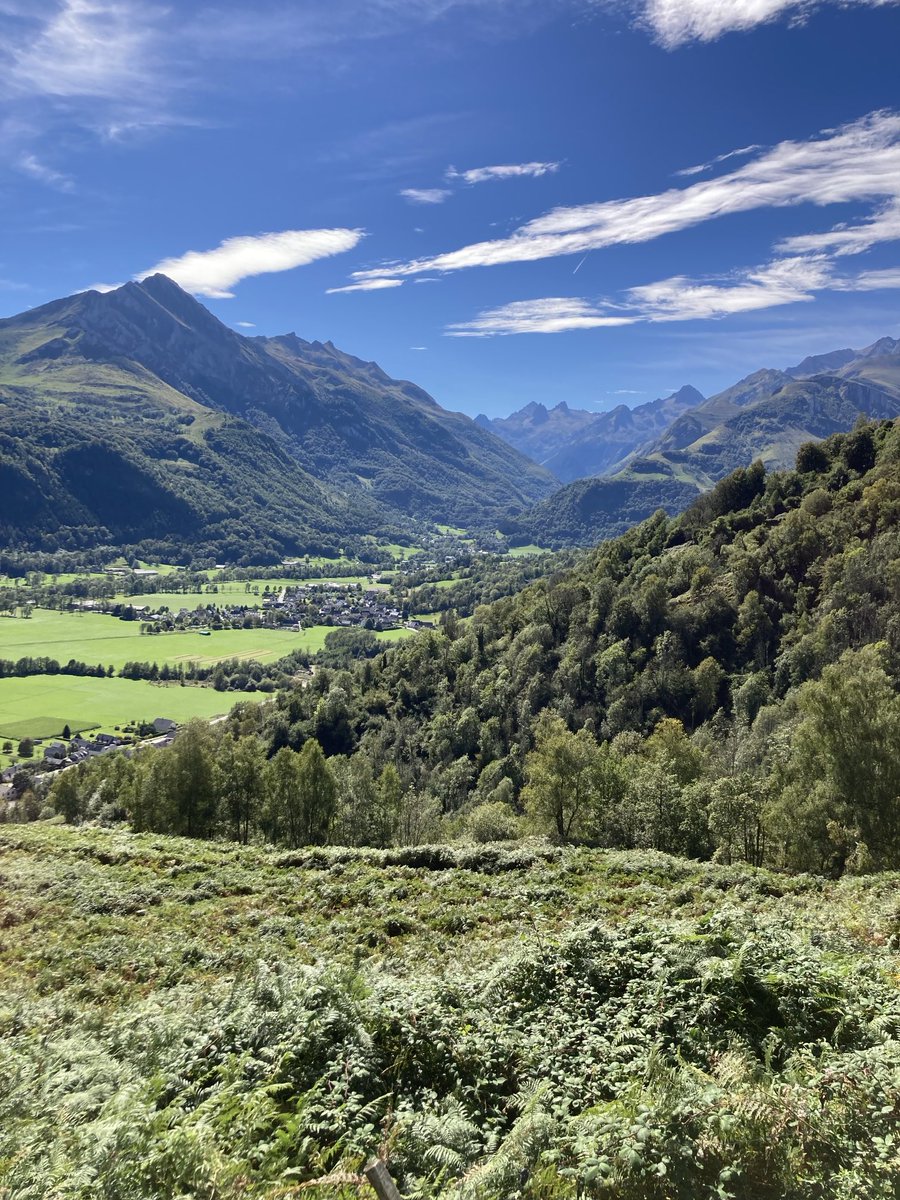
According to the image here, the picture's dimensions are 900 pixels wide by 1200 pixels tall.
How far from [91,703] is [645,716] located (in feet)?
419

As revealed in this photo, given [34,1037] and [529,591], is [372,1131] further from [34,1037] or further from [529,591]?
[529,591]

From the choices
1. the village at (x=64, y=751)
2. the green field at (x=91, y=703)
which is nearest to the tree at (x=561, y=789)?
the village at (x=64, y=751)

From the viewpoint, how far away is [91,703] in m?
146

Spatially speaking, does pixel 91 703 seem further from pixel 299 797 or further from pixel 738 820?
pixel 738 820

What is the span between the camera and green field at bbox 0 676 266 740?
427ft

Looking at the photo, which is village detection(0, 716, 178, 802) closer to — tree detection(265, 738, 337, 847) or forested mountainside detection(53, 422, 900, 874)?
forested mountainside detection(53, 422, 900, 874)

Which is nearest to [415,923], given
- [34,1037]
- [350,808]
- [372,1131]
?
[34,1037]

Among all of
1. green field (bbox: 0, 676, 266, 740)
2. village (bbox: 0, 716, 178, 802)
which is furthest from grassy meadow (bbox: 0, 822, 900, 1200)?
green field (bbox: 0, 676, 266, 740)

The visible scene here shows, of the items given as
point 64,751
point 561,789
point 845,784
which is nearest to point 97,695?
point 64,751

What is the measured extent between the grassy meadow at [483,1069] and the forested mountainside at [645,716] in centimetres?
1933

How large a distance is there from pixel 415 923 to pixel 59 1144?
1558 cm

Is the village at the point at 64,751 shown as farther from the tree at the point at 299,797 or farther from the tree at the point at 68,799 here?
the tree at the point at 299,797

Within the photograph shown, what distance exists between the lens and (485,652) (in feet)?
405

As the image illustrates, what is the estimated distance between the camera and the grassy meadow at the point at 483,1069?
A: 6375 mm
